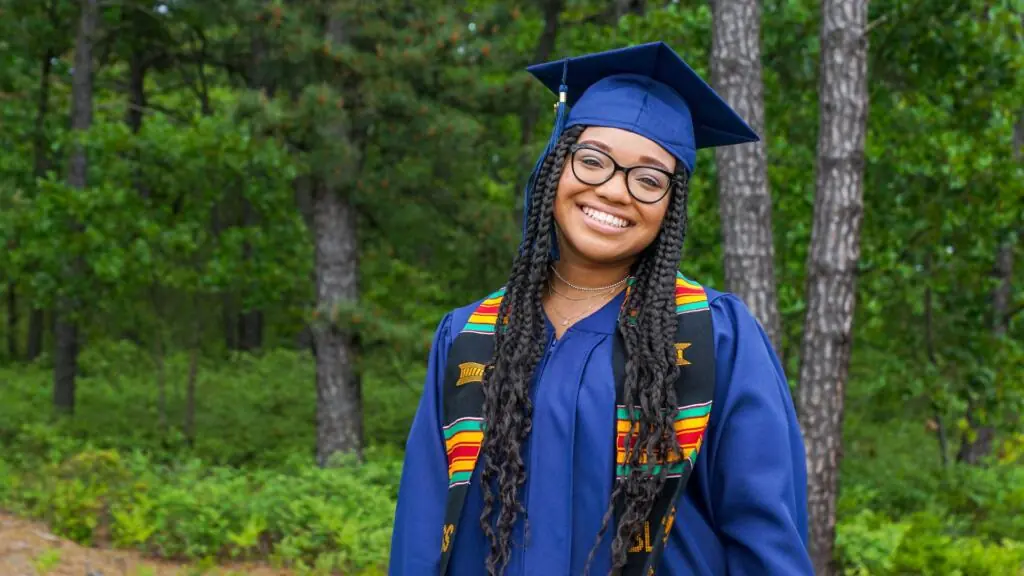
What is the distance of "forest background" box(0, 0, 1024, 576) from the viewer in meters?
6.44

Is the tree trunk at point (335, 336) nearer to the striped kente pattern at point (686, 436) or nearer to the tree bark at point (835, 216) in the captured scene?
the tree bark at point (835, 216)

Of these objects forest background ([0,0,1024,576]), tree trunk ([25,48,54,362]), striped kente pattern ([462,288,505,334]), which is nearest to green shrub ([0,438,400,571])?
forest background ([0,0,1024,576])

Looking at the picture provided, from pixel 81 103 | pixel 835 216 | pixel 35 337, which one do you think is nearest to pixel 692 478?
pixel 835 216

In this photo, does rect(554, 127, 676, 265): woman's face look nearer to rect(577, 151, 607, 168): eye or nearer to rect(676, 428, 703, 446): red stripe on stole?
rect(577, 151, 607, 168): eye

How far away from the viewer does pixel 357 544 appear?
641 cm

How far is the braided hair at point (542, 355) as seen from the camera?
6.64ft

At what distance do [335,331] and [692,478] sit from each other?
8.51m

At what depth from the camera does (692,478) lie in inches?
83.6

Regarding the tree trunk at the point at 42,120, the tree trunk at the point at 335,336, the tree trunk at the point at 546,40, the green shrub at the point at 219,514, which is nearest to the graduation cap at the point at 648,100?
the green shrub at the point at 219,514

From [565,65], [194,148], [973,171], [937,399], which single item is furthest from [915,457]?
[565,65]

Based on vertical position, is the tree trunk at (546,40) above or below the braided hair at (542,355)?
above

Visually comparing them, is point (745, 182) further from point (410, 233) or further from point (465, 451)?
point (410, 233)

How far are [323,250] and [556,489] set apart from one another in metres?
8.54

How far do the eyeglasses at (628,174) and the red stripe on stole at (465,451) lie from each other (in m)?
0.64
